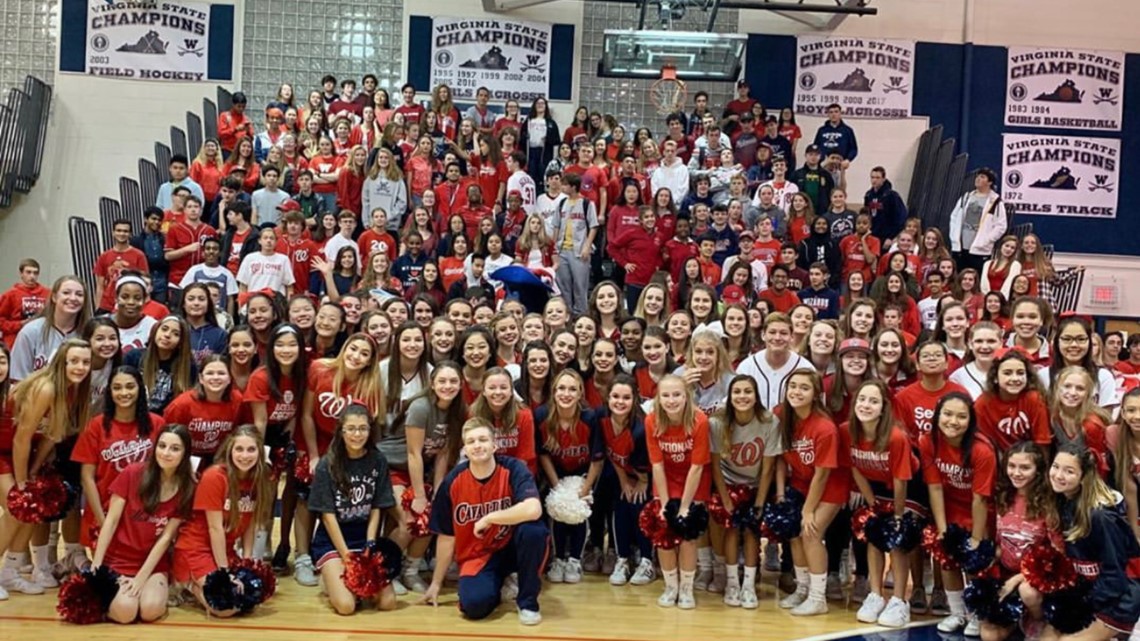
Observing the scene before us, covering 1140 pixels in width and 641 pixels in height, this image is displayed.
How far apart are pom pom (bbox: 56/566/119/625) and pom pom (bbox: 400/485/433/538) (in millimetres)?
1387

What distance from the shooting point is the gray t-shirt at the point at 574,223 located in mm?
10797

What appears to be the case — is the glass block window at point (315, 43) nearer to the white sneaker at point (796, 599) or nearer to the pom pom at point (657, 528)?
the pom pom at point (657, 528)

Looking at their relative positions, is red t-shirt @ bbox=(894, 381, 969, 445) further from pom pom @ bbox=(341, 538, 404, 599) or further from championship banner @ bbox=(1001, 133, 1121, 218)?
championship banner @ bbox=(1001, 133, 1121, 218)

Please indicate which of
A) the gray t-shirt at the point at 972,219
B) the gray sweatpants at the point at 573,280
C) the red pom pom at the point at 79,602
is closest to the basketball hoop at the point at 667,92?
the gray sweatpants at the point at 573,280

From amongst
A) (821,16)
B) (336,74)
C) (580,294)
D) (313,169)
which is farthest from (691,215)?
(336,74)

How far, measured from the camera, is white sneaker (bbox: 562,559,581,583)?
6008mm

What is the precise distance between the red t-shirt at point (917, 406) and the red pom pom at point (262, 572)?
3.19 m

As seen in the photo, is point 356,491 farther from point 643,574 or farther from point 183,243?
point 183,243

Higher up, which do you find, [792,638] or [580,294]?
[580,294]

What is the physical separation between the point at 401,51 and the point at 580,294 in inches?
247

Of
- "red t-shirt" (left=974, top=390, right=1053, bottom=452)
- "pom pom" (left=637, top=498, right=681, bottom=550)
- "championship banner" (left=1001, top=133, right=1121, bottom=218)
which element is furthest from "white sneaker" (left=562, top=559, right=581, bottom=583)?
"championship banner" (left=1001, top=133, right=1121, bottom=218)

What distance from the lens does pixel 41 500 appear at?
5.21 m

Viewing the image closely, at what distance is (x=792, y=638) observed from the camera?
5121 mm

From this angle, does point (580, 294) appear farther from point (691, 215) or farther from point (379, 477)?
point (379, 477)
